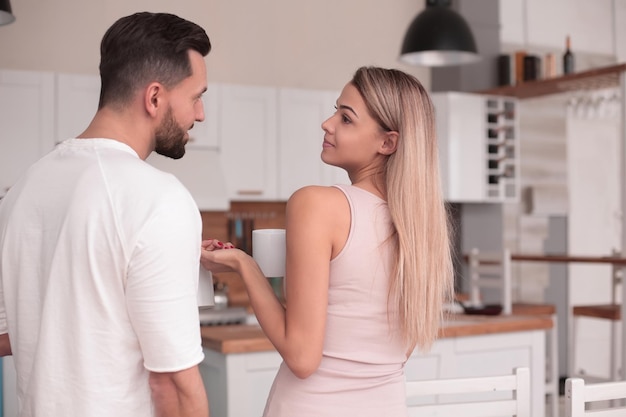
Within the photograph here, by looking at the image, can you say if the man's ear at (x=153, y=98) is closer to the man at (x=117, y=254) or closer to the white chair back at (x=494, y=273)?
the man at (x=117, y=254)

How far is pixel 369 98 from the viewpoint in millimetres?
1662

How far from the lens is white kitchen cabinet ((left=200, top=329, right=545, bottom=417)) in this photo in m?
3.28

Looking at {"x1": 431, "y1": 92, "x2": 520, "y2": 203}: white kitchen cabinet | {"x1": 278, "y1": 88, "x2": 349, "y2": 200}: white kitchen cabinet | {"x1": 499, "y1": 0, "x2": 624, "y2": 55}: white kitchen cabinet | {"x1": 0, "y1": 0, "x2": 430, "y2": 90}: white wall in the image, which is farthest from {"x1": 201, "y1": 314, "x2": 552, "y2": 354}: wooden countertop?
{"x1": 499, "y1": 0, "x2": 624, "y2": 55}: white kitchen cabinet

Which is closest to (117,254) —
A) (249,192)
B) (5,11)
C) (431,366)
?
(431,366)

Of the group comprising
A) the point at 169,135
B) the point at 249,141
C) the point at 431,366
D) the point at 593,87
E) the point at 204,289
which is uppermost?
the point at 593,87

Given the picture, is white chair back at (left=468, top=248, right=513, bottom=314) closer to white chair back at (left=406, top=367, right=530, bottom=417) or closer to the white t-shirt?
white chair back at (left=406, top=367, right=530, bottom=417)

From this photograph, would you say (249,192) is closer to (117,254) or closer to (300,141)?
(300,141)

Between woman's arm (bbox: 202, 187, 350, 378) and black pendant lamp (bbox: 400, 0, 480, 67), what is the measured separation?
3867 mm

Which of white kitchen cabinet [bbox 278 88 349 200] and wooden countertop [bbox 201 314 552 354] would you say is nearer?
wooden countertop [bbox 201 314 552 354]

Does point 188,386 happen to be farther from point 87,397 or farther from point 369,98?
point 369,98

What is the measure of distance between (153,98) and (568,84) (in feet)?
17.6

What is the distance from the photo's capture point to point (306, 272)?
158 cm

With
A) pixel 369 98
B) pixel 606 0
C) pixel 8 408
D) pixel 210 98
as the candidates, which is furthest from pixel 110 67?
pixel 606 0

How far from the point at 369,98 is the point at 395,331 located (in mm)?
443
